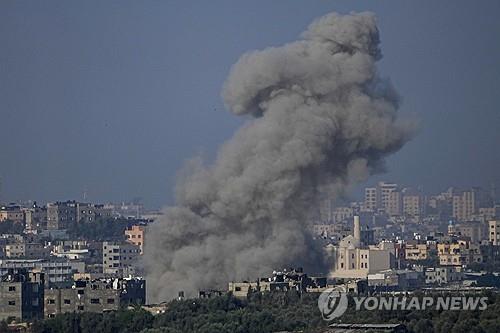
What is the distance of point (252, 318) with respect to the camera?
39.9 metres

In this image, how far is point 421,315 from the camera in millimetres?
35938

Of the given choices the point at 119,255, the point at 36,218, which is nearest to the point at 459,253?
the point at 119,255

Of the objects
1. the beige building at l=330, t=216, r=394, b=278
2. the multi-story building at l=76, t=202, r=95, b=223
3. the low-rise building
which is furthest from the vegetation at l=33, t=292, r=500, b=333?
the multi-story building at l=76, t=202, r=95, b=223

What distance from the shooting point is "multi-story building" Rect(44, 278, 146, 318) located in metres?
48.1

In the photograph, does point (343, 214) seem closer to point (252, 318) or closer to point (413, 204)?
point (413, 204)

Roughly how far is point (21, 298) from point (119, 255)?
23.4m

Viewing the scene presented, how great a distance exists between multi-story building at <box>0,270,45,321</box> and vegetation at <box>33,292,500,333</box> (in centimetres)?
468

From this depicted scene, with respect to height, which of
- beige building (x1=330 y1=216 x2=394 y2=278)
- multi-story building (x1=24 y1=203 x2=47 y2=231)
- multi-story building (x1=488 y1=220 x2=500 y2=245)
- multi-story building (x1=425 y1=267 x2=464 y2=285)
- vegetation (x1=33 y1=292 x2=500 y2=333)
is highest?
multi-story building (x1=24 y1=203 x2=47 y2=231)

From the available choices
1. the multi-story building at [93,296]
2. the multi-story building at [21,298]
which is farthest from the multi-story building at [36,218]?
the multi-story building at [21,298]

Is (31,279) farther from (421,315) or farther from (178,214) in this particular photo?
(421,315)

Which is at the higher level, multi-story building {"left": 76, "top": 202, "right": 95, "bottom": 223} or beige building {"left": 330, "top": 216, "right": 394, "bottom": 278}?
multi-story building {"left": 76, "top": 202, "right": 95, "bottom": 223}

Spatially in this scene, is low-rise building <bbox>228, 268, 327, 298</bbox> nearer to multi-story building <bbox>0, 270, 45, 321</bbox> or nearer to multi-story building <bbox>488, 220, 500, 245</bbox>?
multi-story building <bbox>0, 270, 45, 321</bbox>

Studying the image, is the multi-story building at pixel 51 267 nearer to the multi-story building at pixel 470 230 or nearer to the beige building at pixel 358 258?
the beige building at pixel 358 258

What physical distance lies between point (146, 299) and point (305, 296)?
5995 millimetres
